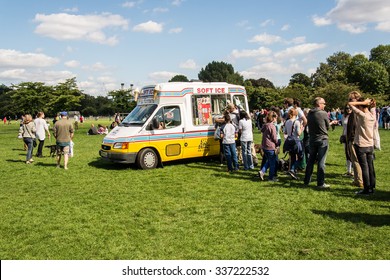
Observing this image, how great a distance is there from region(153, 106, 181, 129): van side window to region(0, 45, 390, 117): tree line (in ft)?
96.4

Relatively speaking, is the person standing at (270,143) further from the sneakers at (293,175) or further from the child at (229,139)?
the child at (229,139)

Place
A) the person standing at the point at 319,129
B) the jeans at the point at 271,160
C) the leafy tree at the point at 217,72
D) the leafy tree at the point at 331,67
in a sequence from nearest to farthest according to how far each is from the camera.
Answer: the person standing at the point at 319,129, the jeans at the point at 271,160, the leafy tree at the point at 331,67, the leafy tree at the point at 217,72

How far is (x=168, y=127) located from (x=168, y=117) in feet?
1.11

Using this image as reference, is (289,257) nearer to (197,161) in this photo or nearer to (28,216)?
(28,216)

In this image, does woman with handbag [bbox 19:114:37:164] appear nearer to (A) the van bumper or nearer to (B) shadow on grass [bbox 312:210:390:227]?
(A) the van bumper

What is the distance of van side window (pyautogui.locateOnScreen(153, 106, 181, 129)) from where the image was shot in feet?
37.7

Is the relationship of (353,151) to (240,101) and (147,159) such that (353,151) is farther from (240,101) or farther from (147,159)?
(147,159)

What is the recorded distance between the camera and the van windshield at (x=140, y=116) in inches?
453

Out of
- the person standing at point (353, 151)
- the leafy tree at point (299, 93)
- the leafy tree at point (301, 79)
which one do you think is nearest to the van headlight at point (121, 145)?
the person standing at point (353, 151)

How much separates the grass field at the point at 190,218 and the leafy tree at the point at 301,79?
74.5m

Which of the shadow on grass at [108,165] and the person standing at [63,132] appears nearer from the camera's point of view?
the person standing at [63,132]

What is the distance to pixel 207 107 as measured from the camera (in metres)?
12.5
